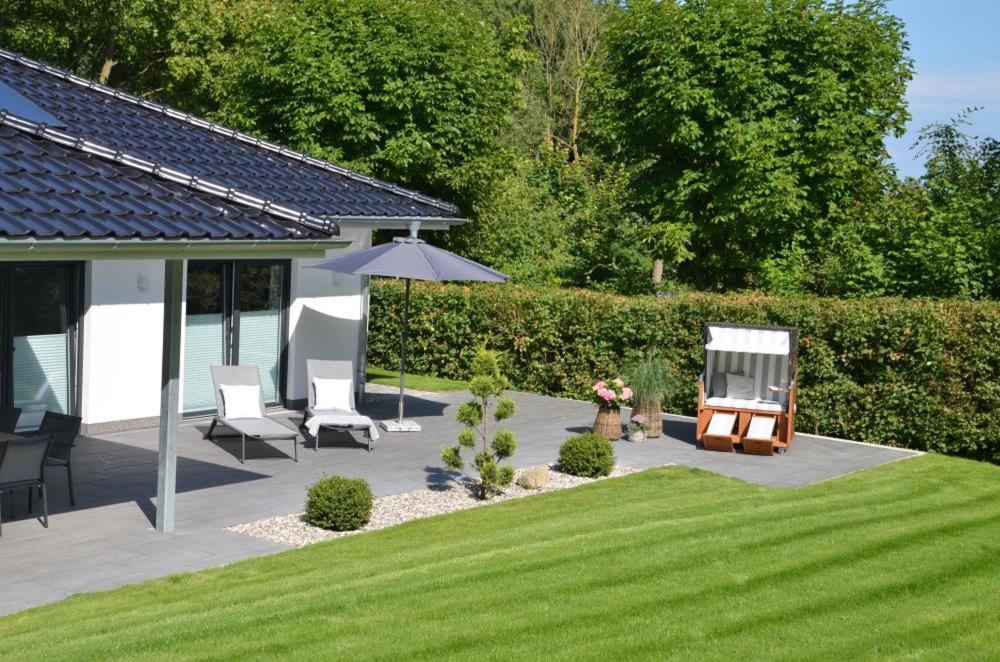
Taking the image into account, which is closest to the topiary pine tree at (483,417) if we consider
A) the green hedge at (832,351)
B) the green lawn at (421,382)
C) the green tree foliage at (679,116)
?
the green hedge at (832,351)

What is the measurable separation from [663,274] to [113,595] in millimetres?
25980

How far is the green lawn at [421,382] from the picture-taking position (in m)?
21.7

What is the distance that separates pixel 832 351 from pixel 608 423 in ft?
12.4

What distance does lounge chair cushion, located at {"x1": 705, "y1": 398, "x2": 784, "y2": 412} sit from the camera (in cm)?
1683

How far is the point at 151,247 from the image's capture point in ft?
31.8

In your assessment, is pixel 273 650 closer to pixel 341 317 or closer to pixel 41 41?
pixel 341 317

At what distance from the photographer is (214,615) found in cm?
815

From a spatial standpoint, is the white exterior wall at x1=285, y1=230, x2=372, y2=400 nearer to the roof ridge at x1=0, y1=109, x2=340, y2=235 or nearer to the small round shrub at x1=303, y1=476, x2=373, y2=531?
the roof ridge at x1=0, y1=109, x2=340, y2=235

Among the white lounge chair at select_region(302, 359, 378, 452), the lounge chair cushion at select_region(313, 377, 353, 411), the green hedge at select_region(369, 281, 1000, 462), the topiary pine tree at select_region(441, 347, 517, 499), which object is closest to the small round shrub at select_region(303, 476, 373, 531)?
the topiary pine tree at select_region(441, 347, 517, 499)

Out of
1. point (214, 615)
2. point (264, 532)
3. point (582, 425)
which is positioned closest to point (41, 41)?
point (582, 425)

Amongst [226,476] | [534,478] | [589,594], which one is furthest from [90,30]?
[589,594]

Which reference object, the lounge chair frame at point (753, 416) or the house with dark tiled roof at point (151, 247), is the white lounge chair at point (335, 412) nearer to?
the house with dark tiled roof at point (151, 247)

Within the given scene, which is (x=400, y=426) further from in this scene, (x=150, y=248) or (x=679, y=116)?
(x=679, y=116)

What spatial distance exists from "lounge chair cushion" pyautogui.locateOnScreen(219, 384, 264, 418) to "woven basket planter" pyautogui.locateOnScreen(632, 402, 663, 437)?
18.7ft
